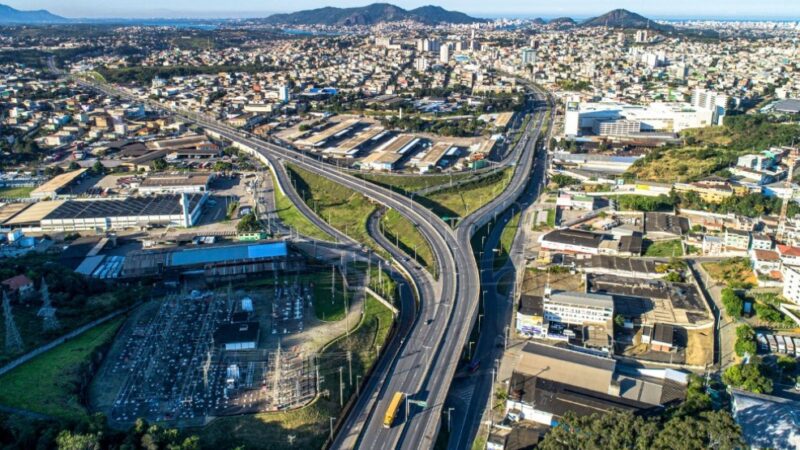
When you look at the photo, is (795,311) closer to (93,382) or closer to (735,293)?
(735,293)

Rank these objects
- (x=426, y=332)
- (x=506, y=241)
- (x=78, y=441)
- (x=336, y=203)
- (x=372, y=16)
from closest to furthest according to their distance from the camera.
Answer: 1. (x=78, y=441)
2. (x=426, y=332)
3. (x=506, y=241)
4. (x=336, y=203)
5. (x=372, y=16)

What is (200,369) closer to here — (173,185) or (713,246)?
(173,185)

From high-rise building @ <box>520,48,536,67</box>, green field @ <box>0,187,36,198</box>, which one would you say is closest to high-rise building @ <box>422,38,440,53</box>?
high-rise building @ <box>520,48,536,67</box>

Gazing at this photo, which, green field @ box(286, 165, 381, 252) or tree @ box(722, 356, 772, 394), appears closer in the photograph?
tree @ box(722, 356, 772, 394)

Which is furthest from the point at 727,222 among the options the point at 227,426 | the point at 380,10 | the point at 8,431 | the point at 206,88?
the point at 380,10

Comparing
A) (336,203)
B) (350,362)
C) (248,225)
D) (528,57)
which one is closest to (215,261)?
(248,225)

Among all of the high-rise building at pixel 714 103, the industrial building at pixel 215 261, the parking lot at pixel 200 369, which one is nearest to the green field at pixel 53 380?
the parking lot at pixel 200 369

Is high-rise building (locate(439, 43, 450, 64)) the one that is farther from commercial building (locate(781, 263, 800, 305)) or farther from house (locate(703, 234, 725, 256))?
commercial building (locate(781, 263, 800, 305))
